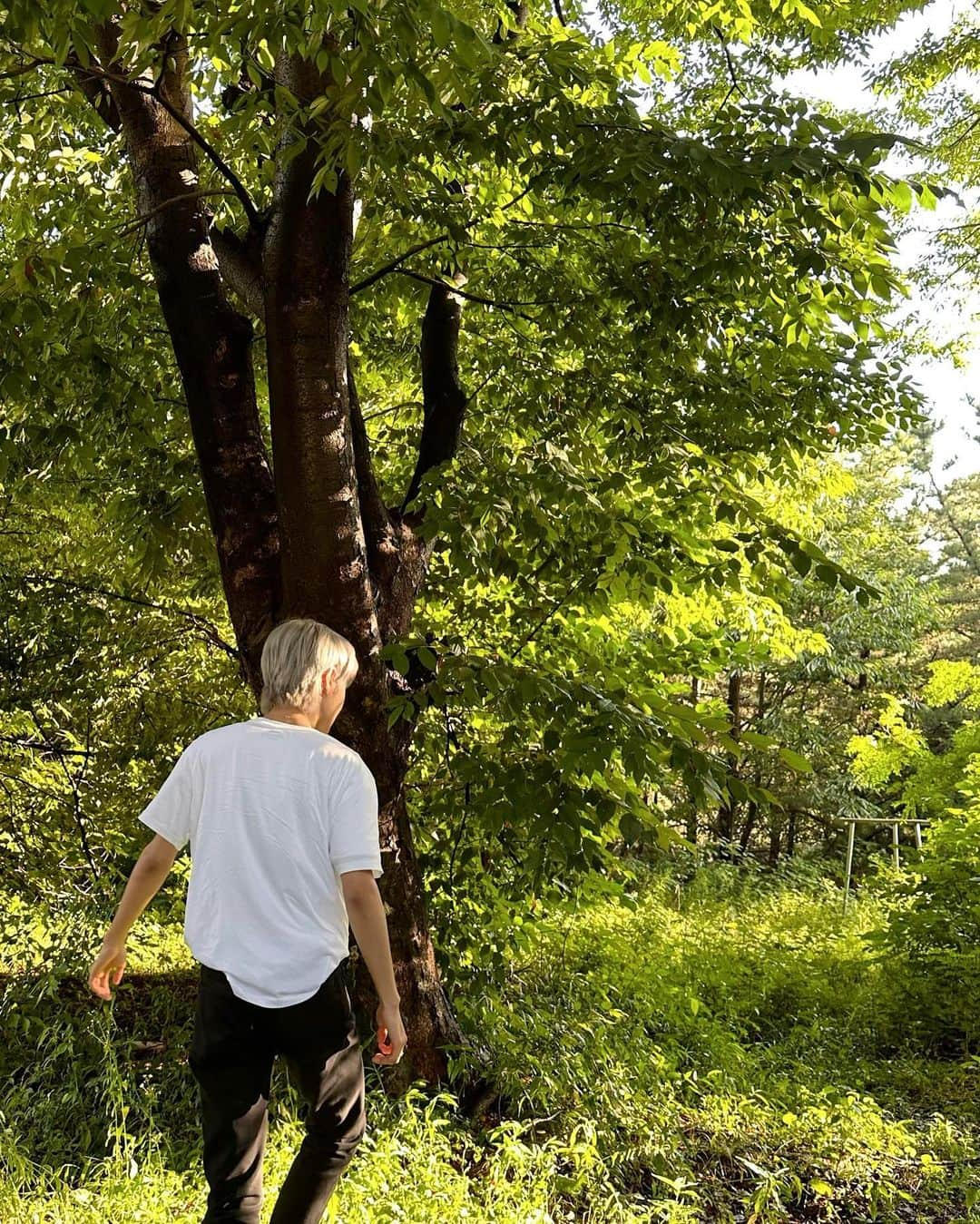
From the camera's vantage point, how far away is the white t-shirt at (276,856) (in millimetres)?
2678

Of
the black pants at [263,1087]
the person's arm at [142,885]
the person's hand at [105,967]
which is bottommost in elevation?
the black pants at [263,1087]

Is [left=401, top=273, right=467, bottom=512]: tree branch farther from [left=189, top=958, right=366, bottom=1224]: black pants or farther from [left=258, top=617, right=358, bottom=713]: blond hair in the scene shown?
[left=189, top=958, right=366, bottom=1224]: black pants

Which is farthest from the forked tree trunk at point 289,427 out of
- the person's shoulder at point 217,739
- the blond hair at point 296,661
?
the person's shoulder at point 217,739

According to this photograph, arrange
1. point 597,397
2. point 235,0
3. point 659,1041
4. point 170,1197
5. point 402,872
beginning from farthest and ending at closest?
point 659,1041
point 597,397
point 402,872
point 170,1197
point 235,0

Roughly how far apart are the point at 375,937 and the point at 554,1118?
2.12 meters

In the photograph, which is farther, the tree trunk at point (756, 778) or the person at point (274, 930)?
the tree trunk at point (756, 778)

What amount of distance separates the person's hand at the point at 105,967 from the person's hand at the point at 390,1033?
80 cm

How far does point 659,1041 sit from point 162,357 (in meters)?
5.36

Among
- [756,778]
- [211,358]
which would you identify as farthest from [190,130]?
[756,778]

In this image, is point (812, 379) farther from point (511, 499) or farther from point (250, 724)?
point (250, 724)

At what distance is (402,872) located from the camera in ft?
14.9

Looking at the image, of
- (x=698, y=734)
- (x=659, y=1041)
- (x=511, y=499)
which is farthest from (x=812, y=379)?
(x=659, y=1041)

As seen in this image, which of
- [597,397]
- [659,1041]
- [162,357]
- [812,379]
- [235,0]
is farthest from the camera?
[659,1041]

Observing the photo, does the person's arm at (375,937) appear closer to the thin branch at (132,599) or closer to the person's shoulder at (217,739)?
the person's shoulder at (217,739)
